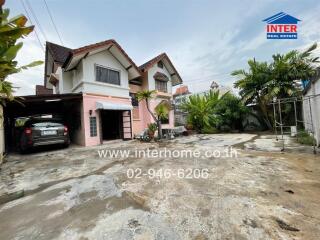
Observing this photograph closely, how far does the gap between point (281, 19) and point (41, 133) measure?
46.3 feet

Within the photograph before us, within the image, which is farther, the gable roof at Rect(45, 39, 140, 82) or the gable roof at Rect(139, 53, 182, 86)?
the gable roof at Rect(139, 53, 182, 86)

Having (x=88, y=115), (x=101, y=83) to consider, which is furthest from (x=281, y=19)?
(x=88, y=115)

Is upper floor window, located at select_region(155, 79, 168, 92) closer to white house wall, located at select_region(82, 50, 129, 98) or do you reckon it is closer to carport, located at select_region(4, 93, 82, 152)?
white house wall, located at select_region(82, 50, 129, 98)

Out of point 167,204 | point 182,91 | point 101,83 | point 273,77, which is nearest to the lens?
point 167,204

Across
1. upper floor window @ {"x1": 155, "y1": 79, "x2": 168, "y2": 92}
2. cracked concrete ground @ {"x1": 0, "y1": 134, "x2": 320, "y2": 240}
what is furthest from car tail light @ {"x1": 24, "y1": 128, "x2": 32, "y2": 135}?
upper floor window @ {"x1": 155, "y1": 79, "x2": 168, "y2": 92}

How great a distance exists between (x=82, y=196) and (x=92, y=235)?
125 centimetres

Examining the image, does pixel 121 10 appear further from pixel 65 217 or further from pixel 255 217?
pixel 255 217

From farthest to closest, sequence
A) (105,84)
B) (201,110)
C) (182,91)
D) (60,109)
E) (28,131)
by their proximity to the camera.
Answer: (182,91) → (201,110) → (60,109) → (105,84) → (28,131)

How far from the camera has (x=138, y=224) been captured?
2113 millimetres

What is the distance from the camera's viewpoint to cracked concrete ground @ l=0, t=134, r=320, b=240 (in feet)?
6.45

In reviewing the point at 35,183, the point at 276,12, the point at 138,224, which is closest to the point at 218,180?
the point at 138,224

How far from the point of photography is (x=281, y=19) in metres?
10.4

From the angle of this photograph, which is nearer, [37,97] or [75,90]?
[37,97]

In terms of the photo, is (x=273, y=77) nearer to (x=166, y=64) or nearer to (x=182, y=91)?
(x=166, y=64)
